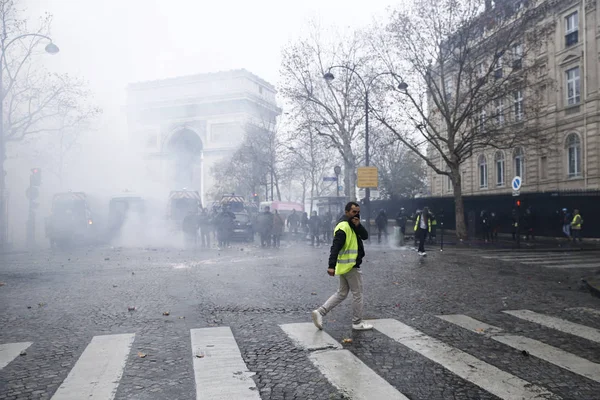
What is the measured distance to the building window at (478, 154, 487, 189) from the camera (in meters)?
36.3

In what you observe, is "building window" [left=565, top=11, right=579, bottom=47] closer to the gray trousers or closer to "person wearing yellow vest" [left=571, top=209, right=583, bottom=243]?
"person wearing yellow vest" [left=571, top=209, right=583, bottom=243]

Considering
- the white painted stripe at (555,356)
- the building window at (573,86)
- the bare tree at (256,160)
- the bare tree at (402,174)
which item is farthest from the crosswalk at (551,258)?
the bare tree at (402,174)

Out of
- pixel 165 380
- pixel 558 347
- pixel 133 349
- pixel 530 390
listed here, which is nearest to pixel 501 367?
pixel 530 390

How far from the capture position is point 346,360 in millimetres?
4754

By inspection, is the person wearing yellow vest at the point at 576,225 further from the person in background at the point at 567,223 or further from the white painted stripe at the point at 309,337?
the white painted stripe at the point at 309,337

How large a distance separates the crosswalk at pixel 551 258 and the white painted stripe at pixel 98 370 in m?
11.2

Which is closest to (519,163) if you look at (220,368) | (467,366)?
(467,366)

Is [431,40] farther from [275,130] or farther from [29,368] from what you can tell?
[275,130]

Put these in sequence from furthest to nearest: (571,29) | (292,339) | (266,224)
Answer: (571,29) → (266,224) → (292,339)

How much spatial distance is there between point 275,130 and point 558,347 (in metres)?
45.0

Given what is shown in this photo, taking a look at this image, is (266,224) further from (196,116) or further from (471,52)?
(196,116)

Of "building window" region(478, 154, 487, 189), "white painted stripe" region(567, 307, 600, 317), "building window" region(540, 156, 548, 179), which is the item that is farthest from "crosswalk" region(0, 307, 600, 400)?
"building window" region(478, 154, 487, 189)

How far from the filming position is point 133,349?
5.22 metres

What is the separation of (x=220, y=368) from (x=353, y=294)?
208 cm
